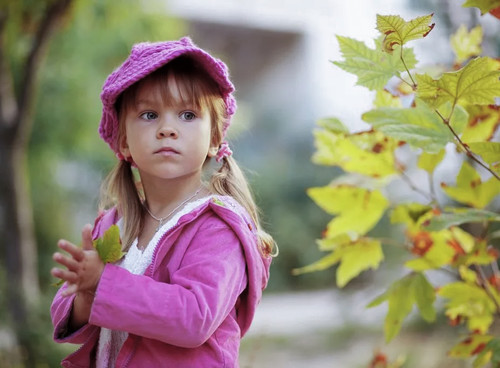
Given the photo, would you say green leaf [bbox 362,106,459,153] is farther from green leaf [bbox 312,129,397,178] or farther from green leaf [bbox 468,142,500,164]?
green leaf [bbox 312,129,397,178]

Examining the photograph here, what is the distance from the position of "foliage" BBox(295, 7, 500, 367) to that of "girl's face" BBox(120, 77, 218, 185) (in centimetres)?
28

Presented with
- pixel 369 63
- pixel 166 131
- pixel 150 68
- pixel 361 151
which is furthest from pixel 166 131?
pixel 361 151

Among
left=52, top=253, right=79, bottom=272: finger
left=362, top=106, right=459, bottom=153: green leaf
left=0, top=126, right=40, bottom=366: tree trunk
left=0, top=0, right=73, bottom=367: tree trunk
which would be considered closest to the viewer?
left=52, top=253, right=79, bottom=272: finger

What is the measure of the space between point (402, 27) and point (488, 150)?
0.82 ft

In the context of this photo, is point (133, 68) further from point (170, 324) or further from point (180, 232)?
point (170, 324)

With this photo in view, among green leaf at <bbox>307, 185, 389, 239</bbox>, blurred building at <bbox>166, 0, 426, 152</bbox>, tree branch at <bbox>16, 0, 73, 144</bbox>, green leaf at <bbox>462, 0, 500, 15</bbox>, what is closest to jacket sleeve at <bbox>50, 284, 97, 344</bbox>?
green leaf at <bbox>307, 185, 389, 239</bbox>

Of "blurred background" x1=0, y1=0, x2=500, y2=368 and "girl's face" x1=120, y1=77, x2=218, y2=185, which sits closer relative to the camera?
"girl's face" x1=120, y1=77, x2=218, y2=185

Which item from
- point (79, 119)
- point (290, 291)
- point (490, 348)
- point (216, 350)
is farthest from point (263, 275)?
point (290, 291)

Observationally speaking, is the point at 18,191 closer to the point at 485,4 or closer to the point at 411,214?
the point at 411,214

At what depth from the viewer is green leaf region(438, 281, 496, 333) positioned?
1308mm

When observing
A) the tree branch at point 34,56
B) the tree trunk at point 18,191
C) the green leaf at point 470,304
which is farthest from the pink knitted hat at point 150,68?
the tree trunk at point 18,191

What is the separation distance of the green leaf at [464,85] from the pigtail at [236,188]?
0.39 meters

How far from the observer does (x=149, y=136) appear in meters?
1.07

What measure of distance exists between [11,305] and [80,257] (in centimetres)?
308
